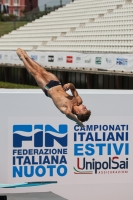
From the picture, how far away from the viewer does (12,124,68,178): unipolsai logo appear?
640 cm

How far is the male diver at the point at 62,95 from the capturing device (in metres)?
5.86

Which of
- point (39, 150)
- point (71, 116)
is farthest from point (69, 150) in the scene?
point (71, 116)

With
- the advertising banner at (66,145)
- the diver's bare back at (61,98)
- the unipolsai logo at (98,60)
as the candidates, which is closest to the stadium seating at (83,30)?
the unipolsai logo at (98,60)

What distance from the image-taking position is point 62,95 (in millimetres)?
5914

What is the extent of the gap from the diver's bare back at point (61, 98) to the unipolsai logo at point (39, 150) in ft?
1.70

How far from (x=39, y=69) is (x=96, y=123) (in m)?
1.09

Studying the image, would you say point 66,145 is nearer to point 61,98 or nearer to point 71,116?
point 71,116

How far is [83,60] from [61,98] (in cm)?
1805

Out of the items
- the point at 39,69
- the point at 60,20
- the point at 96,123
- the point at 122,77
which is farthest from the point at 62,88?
the point at 60,20

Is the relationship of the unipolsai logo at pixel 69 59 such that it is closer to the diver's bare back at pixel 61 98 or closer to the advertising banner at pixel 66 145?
the advertising banner at pixel 66 145

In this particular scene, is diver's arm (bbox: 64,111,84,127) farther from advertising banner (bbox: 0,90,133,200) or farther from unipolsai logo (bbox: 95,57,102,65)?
unipolsai logo (bbox: 95,57,102,65)

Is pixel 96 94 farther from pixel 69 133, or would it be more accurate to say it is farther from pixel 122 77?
pixel 122 77

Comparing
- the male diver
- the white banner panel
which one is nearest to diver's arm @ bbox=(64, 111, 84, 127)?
the male diver

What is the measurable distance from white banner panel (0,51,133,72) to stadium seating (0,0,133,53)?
4.58 feet
